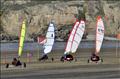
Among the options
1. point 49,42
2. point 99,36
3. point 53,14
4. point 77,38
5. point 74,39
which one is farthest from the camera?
point 53,14

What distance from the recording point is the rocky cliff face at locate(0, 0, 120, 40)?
85000mm

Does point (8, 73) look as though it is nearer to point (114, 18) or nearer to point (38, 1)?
point (114, 18)

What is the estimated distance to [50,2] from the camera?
311 ft

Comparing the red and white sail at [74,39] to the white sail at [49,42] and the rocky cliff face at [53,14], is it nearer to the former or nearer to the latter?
the white sail at [49,42]

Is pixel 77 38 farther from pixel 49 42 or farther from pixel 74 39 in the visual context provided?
pixel 49 42

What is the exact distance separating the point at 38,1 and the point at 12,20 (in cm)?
828

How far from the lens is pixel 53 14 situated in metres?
89.2

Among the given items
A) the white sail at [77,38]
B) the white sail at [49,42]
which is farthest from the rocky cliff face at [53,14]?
the white sail at [77,38]

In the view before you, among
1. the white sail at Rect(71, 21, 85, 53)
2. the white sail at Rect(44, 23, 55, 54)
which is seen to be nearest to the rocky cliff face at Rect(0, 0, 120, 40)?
the white sail at Rect(44, 23, 55, 54)

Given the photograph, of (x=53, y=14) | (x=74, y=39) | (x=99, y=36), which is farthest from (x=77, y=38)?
(x=53, y=14)

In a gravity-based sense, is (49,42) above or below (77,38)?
below

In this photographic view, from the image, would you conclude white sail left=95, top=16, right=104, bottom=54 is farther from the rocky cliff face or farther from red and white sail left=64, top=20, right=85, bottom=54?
the rocky cliff face

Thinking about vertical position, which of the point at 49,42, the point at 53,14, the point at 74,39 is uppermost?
the point at 53,14

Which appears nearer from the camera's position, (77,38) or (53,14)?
(77,38)
